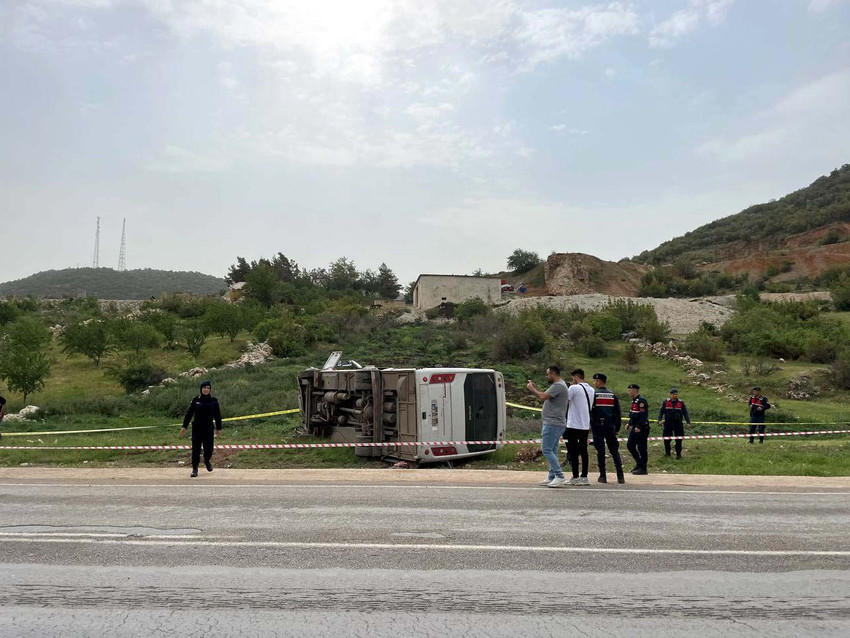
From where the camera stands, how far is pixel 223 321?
49875 mm

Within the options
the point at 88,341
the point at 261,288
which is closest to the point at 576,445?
the point at 88,341

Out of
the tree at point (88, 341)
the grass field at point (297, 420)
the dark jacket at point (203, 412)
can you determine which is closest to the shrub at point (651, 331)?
the grass field at point (297, 420)

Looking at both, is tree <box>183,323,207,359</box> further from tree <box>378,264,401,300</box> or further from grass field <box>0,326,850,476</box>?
tree <box>378,264,401,300</box>

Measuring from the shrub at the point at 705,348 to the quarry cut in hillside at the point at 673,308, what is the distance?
1101 cm

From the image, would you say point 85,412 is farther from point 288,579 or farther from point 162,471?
point 288,579

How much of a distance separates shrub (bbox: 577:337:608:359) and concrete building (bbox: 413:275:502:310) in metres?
31.2

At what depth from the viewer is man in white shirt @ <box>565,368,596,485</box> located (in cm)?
1019

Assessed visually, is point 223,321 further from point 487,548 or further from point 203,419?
point 487,548

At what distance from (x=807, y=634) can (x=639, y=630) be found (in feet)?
3.57

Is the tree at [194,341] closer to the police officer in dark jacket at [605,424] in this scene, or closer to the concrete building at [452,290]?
the concrete building at [452,290]

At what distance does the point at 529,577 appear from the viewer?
5.66 meters

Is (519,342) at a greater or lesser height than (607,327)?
lesser

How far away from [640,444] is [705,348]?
31.8 metres

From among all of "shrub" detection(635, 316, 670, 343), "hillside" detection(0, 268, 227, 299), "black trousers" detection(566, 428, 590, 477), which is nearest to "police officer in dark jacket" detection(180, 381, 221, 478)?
"black trousers" detection(566, 428, 590, 477)
